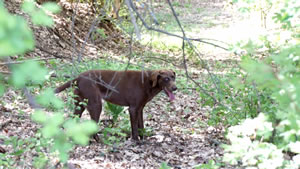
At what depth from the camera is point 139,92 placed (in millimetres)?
6301

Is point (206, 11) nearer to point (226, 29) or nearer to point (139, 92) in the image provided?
point (226, 29)

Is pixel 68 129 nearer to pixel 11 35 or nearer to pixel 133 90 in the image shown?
pixel 11 35

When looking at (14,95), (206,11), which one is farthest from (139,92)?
(206,11)

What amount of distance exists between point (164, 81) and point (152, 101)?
1906mm

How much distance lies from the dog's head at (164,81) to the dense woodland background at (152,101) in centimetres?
41

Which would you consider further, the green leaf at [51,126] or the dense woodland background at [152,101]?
the dense woodland background at [152,101]

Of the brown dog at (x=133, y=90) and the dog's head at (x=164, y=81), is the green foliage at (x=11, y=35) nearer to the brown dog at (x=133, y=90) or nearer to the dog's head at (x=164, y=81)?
the brown dog at (x=133, y=90)

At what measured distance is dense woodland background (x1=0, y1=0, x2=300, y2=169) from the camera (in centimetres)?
153

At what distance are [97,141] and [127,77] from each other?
117 centimetres

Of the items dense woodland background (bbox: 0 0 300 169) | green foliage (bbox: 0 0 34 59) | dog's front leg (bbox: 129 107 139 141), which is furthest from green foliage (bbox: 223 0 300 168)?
dog's front leg (bbox: 129 107 139 141)

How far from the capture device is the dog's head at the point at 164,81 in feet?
20.2

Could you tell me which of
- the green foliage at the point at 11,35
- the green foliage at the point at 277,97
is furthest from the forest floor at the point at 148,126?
the green foliage at the point at 11,35

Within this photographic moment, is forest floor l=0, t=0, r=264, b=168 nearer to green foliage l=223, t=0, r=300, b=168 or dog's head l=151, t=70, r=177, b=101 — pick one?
dog's head l=151, t=70, r=177, b=101

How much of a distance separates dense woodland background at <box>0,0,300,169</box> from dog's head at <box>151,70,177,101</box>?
16.2 inches
